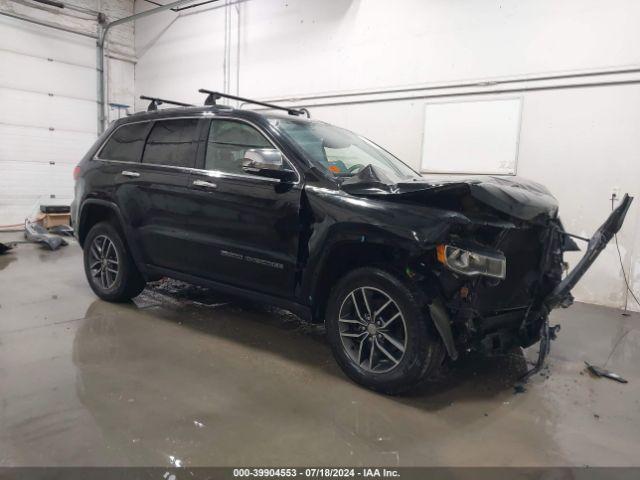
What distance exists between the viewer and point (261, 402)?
104 inches

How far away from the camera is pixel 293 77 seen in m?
7.87

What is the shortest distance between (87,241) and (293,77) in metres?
4.74

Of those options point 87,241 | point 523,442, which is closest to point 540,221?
point 523,442

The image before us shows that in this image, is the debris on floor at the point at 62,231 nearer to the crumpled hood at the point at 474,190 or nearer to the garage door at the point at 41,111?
the garage door at the point at 41,111

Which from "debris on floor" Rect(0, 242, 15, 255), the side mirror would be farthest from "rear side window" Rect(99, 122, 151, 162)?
"debris on floor" Rect(0, 242, 15, 255)

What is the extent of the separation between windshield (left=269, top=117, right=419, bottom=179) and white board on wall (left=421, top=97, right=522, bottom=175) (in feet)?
7.47

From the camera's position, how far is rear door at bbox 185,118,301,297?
3055mm

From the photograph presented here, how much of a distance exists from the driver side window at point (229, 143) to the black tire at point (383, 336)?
1.22 metres

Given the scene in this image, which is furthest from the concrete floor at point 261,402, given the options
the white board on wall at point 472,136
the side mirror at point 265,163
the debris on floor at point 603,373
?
the white board on wall at point 472,136

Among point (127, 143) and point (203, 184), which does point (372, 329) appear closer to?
point (203, 184)

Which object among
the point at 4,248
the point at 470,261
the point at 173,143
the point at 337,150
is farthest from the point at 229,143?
the point at 4,248

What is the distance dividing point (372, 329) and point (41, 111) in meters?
10.00

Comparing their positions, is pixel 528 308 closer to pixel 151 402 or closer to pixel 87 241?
pixel 151 402

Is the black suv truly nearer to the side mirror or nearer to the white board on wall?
the side mirror
